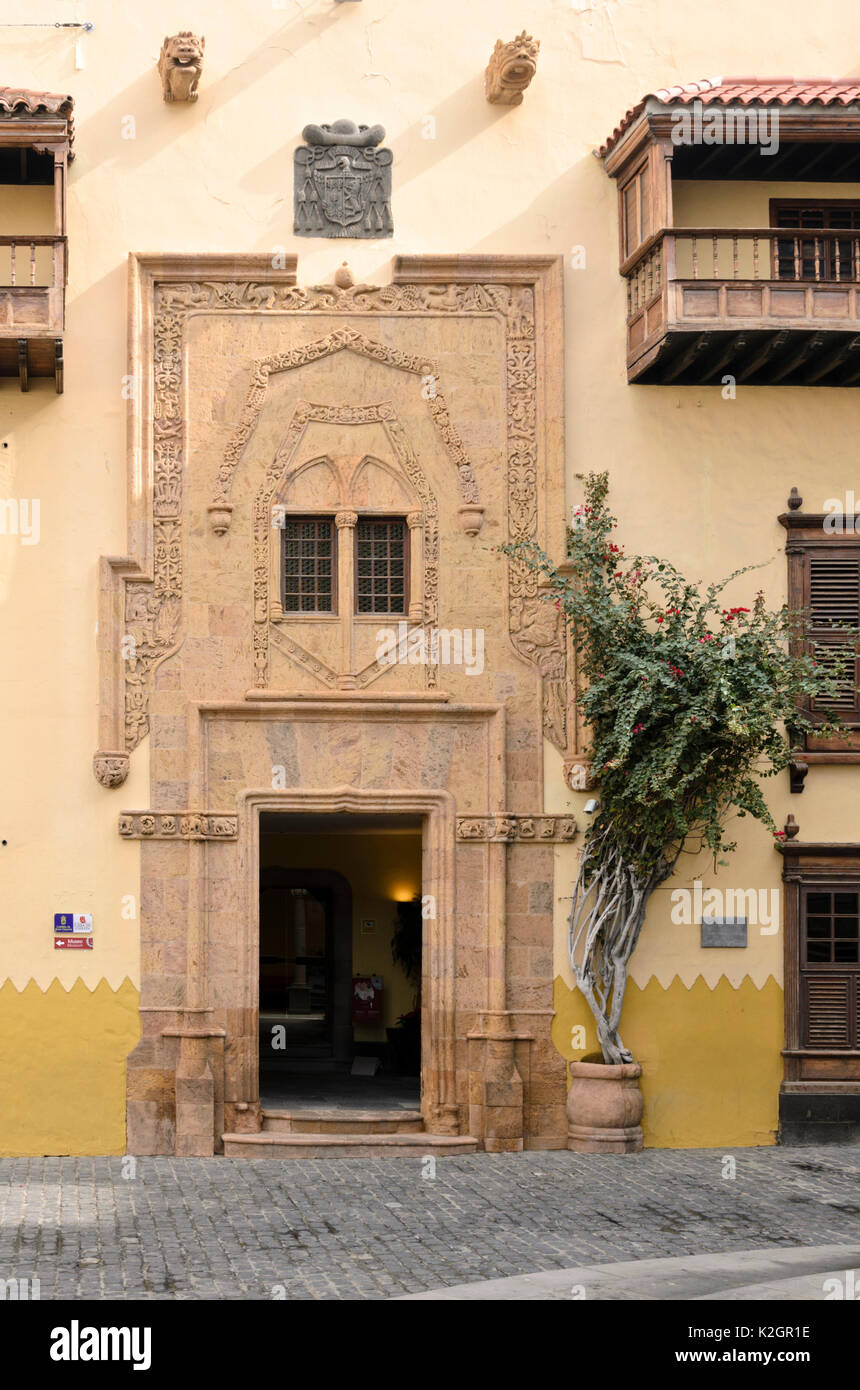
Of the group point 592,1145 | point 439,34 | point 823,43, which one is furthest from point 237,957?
point 823,43

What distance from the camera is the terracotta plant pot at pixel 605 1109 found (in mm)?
15953

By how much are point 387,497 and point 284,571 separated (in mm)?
1227

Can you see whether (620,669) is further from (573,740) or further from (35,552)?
(35,552)

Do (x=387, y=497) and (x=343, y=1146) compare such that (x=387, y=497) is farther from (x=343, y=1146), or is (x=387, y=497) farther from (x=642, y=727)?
(x=343, y=1146)

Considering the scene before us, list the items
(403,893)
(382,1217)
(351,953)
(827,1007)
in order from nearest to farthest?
(382,1217)
(827,1007)
(403,893)
(351,953)

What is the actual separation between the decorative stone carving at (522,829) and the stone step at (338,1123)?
2718 millimetres

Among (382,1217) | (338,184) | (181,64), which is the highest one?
(181,64)

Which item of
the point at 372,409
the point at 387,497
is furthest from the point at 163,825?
the point at 372,409

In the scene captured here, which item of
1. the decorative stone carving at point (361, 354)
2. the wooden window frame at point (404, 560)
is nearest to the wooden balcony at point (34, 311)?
the decorative stone carving at point (361, 354)

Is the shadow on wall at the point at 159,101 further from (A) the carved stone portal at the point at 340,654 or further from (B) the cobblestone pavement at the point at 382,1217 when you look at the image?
(B) the cobblestone pavement at the point at 382,1217

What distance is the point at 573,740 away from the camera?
16.6 meters

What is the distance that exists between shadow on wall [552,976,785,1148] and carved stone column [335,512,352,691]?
3.54 meters

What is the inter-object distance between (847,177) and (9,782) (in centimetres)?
1020

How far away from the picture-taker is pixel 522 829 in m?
16.5
